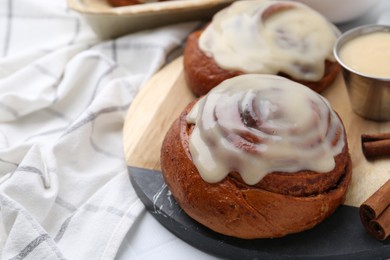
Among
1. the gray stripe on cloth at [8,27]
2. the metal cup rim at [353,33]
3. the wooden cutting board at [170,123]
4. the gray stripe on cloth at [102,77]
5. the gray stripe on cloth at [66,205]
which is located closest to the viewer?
the wooden cutting board at [170,123]

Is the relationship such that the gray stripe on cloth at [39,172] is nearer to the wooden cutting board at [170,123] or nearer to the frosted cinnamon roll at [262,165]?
the wooden cutting board at [170,123]

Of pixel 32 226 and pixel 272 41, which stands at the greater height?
pixel 272 41

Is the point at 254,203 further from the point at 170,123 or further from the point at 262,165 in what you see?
the point at 170,123

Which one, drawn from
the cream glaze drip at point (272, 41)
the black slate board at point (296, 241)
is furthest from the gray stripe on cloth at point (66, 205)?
the cream glaze drip at point (272, 41)

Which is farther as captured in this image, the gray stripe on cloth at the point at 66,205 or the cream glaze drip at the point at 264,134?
the gray stripe on cloth at the point at 66,205

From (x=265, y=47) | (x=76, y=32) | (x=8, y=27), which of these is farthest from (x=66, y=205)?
(x=8, y=27)

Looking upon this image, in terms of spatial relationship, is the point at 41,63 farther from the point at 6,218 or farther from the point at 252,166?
the point at 252,166

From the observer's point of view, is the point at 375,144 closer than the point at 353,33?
Yes
